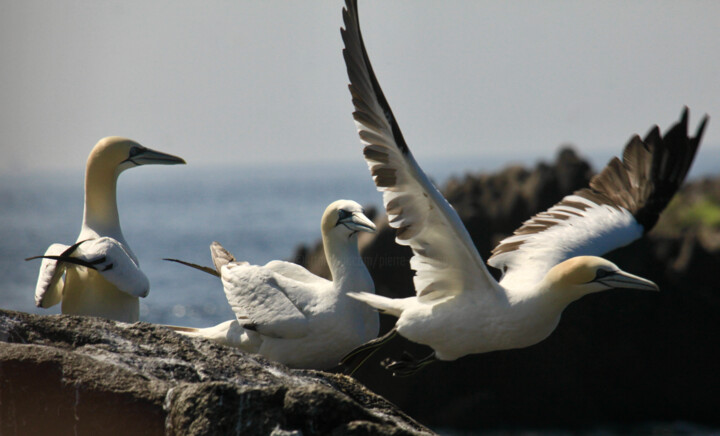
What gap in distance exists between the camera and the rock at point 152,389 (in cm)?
347

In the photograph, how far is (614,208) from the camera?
728 centimetres

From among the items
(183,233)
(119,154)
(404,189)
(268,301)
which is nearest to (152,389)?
(268,301)

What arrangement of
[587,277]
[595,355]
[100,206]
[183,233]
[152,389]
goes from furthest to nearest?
[183,233], [595,355], [100,206], [587,277], [152,389]

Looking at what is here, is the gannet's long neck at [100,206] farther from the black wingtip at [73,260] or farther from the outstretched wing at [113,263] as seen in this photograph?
the black wingtip at [73,260]

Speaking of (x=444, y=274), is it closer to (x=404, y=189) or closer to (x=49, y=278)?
(x=404, y=189)

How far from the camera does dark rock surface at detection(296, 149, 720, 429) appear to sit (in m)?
13.3

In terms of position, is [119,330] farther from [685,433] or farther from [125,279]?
[685,433]

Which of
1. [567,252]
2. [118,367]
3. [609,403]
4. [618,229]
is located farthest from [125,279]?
[609,403]

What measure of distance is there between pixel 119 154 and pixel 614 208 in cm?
395

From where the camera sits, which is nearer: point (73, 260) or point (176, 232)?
point (73, 260)

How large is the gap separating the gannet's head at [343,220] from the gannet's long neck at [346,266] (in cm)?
4

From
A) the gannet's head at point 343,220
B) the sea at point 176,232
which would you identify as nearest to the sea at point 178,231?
the sea at point 176,232

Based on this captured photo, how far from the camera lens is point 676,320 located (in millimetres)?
13625

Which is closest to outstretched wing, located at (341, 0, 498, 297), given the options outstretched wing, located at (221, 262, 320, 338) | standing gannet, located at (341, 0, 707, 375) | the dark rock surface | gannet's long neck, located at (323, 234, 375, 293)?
standing gannet, located at (341, 0, 707, 375)
